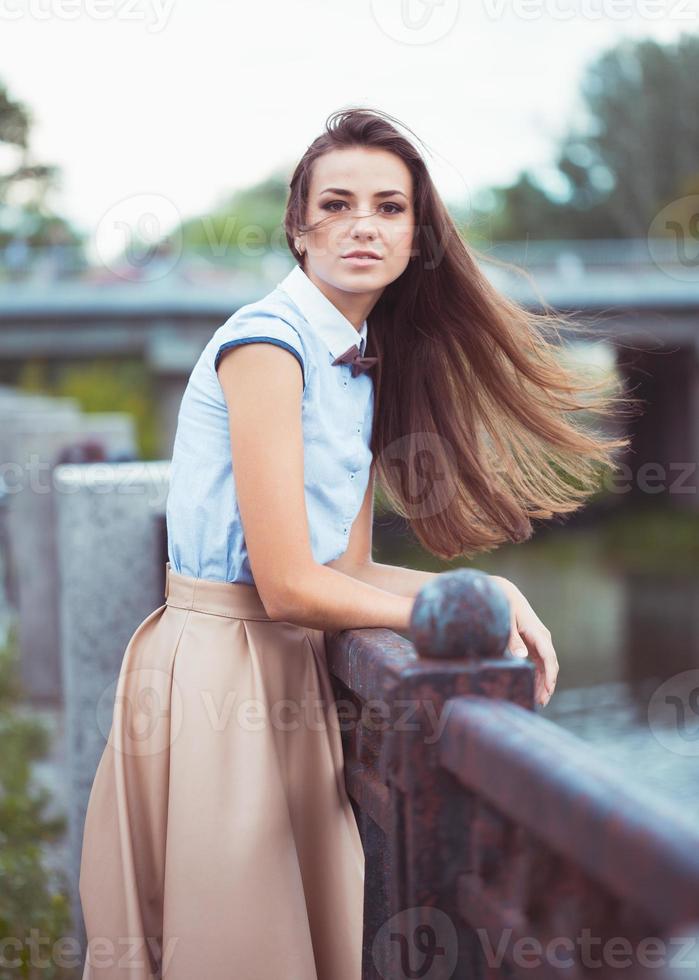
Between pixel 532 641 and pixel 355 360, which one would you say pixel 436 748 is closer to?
pixel 532 641

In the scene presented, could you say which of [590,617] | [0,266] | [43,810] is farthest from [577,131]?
[43,810]

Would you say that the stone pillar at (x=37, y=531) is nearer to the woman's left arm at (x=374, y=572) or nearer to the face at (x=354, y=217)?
the woman's left arm at (x=374, y=572)

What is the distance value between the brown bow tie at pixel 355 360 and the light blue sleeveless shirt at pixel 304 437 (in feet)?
0.05

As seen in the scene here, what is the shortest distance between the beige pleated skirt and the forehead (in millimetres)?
814

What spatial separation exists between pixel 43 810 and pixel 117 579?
Answer: 213cm

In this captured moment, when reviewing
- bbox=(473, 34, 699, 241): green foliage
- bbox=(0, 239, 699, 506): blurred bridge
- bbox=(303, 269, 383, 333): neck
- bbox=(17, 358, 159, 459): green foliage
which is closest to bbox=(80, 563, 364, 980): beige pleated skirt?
bbox=(303, 269, 383, 333): neck

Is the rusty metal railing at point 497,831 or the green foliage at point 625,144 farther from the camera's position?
the green foliage at point 625,144

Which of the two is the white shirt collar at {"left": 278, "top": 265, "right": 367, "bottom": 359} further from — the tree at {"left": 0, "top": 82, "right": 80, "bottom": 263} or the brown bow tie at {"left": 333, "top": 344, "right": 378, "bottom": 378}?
the tree at {"left": 0, "top": 82, "right": 80, "bottom": 263}

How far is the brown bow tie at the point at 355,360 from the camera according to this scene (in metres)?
2.27

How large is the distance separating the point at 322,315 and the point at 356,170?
300 mm

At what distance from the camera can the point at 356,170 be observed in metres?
2.31

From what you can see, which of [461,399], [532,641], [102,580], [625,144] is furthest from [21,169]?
[625,144]

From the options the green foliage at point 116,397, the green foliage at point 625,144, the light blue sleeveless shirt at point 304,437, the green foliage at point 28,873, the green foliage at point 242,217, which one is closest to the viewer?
the light blue sleeveless shirt at point 304,437

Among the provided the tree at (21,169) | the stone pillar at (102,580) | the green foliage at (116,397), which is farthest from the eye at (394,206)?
the green foliage at (116,397)
